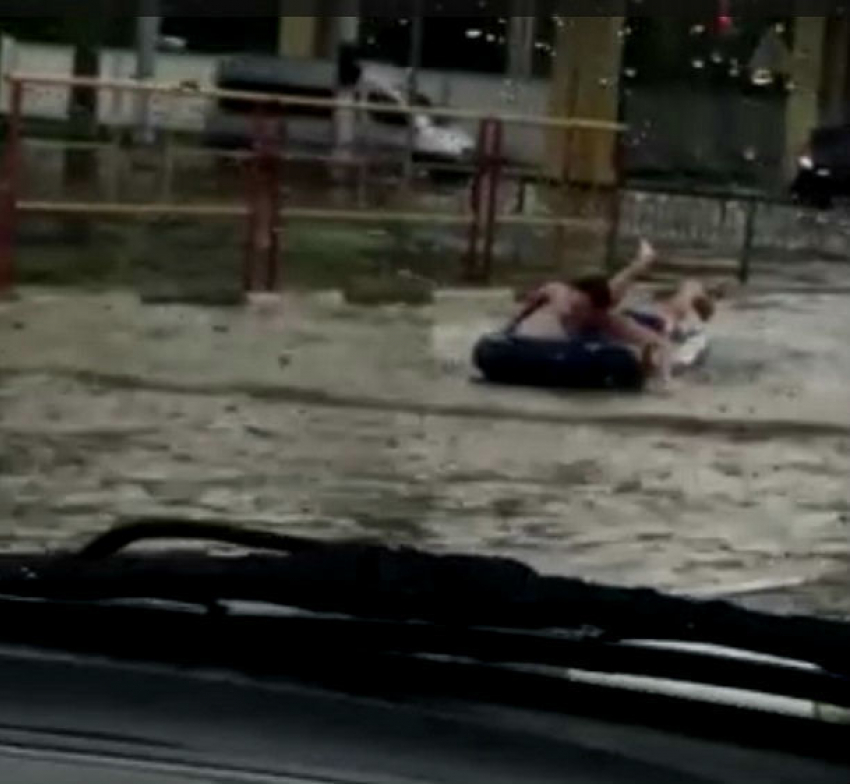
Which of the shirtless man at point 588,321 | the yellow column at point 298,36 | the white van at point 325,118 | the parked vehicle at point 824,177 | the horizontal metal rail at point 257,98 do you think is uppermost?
the yellow column at point 298,36

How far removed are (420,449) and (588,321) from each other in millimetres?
2689

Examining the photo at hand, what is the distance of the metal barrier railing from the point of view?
1648 centimetres

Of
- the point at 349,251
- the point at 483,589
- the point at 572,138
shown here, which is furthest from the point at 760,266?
the point at 483,589

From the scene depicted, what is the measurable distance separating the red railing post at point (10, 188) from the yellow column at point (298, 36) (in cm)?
917

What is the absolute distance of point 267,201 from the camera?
17719 mm

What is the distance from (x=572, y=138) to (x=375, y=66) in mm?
5392

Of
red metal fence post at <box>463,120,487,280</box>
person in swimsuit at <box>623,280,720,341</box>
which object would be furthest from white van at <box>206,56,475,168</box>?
person in swimsuit at <box>623,280,720,341</box>

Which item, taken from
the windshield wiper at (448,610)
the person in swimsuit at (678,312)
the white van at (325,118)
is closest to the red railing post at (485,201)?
the white van at (325,118)

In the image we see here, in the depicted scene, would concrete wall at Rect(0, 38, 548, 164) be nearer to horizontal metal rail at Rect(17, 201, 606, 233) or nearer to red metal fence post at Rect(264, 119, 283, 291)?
horizontal metal rail at Rect(17, 201, 606, 233)

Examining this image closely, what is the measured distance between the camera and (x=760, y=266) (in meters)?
23.1

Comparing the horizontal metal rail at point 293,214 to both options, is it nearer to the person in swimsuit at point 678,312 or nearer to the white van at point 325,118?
the white van at point 325,118

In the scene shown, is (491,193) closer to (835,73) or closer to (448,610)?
(835,73)

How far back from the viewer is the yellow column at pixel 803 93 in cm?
→ 3185

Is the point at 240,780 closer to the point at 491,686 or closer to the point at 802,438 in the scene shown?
the point at 491,686
